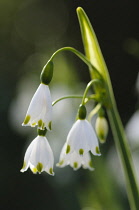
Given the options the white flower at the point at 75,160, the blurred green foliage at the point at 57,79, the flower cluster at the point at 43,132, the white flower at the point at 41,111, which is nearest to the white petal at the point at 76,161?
the white flower at the point at 75,160

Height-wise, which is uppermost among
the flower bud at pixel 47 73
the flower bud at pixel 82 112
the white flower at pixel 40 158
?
the flower bud at pixel 47 73

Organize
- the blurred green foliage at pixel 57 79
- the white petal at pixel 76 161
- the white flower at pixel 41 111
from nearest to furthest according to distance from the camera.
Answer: the white flower at pixel 41 111, the white petal at pixel 76 161, the blurred green foliage at pixel 57 79

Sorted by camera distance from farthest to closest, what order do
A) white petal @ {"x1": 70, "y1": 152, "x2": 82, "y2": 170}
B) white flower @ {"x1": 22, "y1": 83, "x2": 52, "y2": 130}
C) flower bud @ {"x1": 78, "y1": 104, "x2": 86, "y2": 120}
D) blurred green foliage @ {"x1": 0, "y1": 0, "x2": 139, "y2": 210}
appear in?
Answer: blurred green foliage @ {"x1": 0, "y1": 0, "x2": 139, "y2": 210}
white petal @ {"x1": 70, "y1": 152, "x2": 82, "y2": 170}
flower bud @ {"x1": 78, "y1": 104, "x2": 86, "y2": 120}
white flower @ {"x1": 22, "y1": 83, "x2": 52, "y2": 130}

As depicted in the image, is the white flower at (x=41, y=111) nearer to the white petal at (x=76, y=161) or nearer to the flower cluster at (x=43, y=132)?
the flower cluster at (x=43, y=132)

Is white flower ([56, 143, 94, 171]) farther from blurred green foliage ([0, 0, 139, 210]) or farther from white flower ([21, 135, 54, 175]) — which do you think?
blurred green foliage ([0, 0, 139, 210])

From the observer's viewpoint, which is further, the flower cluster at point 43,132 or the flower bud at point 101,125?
the flower bud at point 101,125

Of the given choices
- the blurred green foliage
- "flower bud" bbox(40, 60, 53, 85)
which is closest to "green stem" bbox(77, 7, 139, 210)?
"flower bud" bbox(40, 60, 53, 85)

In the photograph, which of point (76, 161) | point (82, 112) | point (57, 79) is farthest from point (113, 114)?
point (57, 79)
